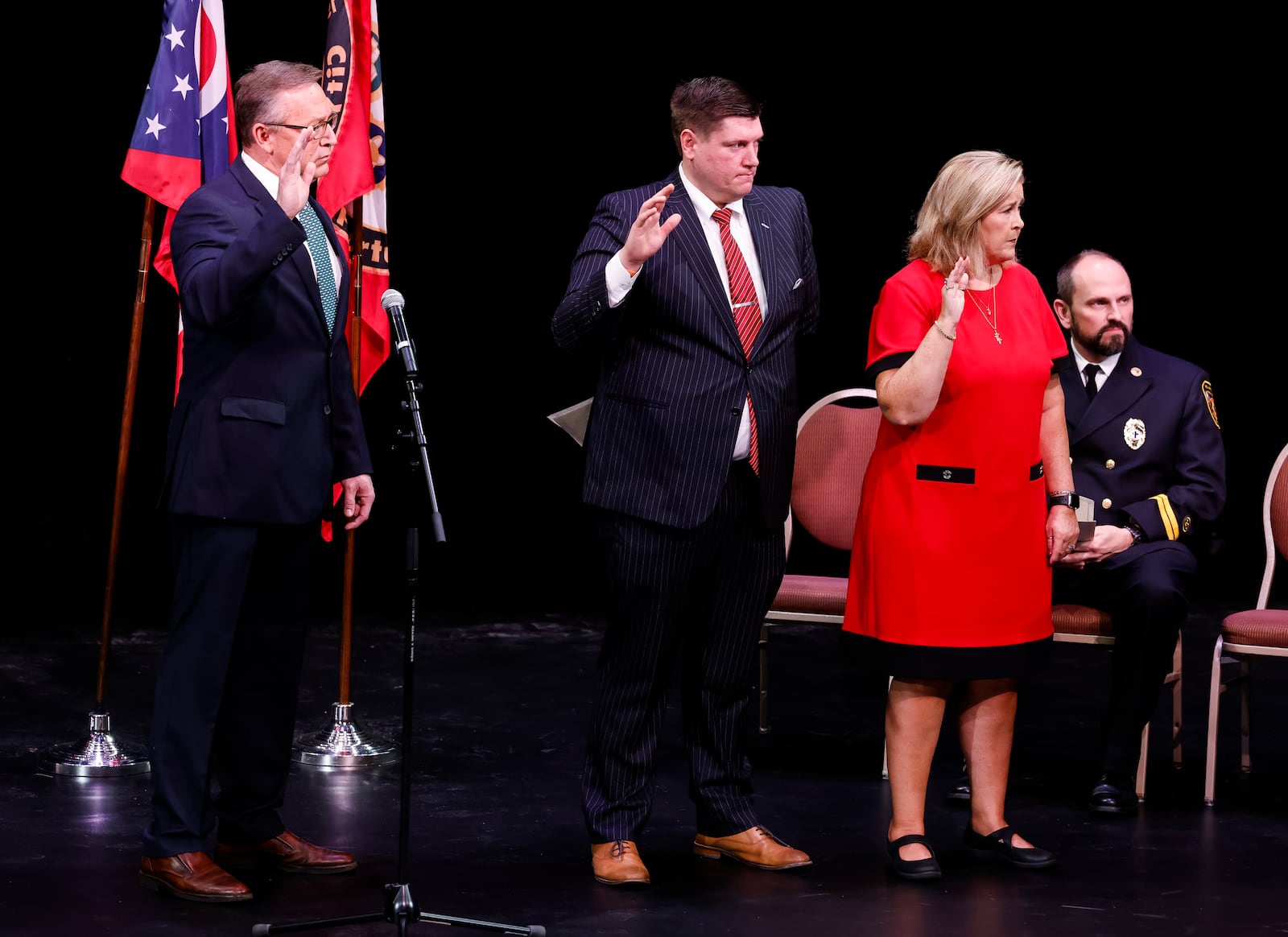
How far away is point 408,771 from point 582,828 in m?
0.97

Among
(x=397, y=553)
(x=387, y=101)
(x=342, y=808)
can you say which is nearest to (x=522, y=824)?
(x=342, y=808)

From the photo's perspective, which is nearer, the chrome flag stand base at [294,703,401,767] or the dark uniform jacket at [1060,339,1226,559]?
the dark uniform jacket at [1060,339,1226,559]

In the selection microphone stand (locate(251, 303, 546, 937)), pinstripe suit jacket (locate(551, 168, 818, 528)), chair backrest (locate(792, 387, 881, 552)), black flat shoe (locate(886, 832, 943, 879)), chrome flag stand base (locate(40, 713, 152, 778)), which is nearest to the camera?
microphone stand (locate(251, 303, 546, 937))

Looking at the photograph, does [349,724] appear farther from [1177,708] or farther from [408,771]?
[1177,708]

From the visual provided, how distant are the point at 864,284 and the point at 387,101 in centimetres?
228

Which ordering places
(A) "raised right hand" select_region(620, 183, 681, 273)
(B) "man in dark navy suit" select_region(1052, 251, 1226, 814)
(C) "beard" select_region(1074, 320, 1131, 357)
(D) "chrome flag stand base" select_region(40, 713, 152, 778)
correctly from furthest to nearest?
(C) "beard" select_region(1074, 320, 1131, 357)
(D) "chrome flag stand base" select_region(40, 713, 152, 778)
(B) "man in dark navy suit" select_region(1052, 251, 1226, 814)
(A) "raised right hand" select_region(620, 183, 681, 273)

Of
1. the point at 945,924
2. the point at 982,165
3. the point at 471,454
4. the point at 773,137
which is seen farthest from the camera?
the point at 471,454

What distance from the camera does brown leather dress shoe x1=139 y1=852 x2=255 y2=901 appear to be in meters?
2.98

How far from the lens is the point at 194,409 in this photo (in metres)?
3.01

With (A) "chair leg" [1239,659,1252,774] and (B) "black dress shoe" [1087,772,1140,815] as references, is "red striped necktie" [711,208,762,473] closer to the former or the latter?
(B) "black dress shoe" [1087,772,1140,815]

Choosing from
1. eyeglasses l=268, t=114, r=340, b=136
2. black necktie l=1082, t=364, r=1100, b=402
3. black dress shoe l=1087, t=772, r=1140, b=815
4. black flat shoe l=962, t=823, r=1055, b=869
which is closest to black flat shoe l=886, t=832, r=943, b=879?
black flat shoe l=962, t=823, r=1055, b=869

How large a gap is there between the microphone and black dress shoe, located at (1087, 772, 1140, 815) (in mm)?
1981

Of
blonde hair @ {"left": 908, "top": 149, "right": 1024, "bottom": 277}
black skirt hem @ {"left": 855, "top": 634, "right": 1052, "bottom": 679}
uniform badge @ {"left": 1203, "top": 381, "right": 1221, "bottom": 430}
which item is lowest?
black skirt hem @ {"left": 855, "top": 634, "right": 1052, "bottom": 679}

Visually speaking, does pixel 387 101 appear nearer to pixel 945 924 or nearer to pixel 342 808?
pixel 342 808
